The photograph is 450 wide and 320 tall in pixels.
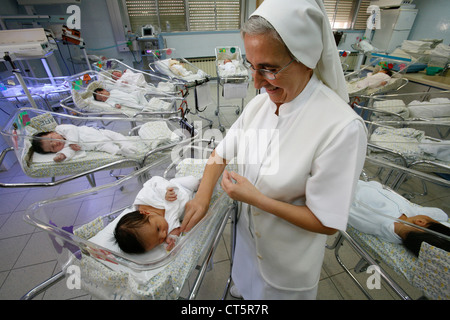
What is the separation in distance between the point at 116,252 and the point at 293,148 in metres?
0.74

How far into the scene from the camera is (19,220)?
201 centimetres

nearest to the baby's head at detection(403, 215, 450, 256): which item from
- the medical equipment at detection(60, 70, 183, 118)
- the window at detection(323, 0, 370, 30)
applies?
the medical equipment at detection(60, 70, 183, 118)

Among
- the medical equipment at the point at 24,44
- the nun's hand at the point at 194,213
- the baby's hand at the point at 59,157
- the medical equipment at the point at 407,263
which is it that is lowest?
the medical equipment at the point at 407,263

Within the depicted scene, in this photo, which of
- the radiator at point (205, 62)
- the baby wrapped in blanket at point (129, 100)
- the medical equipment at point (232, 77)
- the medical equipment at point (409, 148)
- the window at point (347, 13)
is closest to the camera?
the medical equipment at point (409, 148)

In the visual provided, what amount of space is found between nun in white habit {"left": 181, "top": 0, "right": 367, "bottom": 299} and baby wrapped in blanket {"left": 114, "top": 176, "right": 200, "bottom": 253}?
15 cm

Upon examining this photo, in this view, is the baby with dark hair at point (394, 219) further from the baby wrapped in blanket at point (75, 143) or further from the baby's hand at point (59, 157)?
the baby's hand at point (59, 157)

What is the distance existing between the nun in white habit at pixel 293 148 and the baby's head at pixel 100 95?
2683 millimetres

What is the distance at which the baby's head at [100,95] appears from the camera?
285 centimetres

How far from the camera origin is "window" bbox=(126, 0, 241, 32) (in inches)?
205

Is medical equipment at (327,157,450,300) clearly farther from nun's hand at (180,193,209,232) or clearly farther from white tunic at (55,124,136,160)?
white tunic at (55,124,136,160)

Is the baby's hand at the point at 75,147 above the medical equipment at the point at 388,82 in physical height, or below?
below

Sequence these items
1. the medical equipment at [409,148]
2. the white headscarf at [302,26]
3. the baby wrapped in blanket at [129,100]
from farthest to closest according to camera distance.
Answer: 1. the baby wrapped in blanket at [129,100]
2. the medical equipment at [409,148]
3. the white headscarf at [302,26]

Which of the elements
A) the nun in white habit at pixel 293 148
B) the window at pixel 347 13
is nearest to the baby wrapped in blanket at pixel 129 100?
the nun in white habit at pixel 293 148
